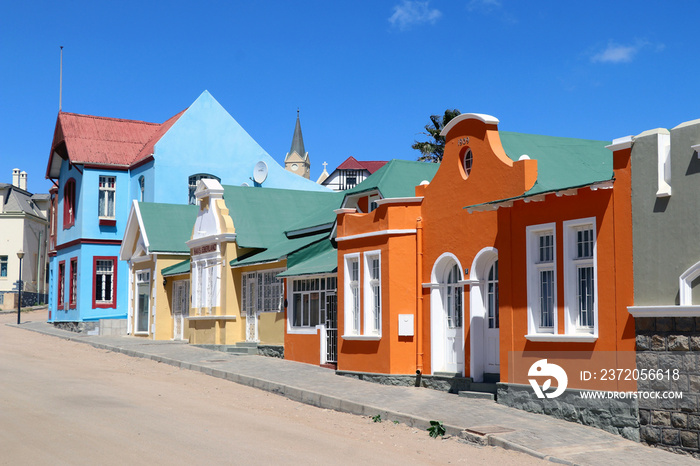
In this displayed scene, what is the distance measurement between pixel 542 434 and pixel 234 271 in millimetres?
15183

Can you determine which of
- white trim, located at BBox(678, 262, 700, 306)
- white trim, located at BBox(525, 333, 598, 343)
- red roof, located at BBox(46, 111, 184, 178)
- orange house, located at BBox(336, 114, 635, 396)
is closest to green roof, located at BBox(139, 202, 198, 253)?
red roof, located at BBox(46, 111, 184, 178)

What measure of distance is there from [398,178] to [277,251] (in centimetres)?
464

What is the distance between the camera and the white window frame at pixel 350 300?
1902 centimetres

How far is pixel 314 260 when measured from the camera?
73.5 feet

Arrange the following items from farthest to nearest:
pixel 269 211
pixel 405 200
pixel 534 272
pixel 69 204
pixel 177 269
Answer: pixel 69 204 < pixel 177 269 < pixel 269 211 < pixel 405 200 < pixel 534 272

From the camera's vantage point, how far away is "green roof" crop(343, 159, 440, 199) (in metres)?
21.1

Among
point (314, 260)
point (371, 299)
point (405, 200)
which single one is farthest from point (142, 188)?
point (405, 200)

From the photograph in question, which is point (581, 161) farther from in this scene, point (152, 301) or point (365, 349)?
point (152, 301)

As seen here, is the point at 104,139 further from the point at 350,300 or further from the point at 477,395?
the point at 477,395

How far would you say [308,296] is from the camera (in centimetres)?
2197

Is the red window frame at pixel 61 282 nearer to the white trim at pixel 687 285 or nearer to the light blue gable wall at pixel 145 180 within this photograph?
the light blue gable wall at pixel 145 180

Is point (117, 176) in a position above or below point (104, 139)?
below

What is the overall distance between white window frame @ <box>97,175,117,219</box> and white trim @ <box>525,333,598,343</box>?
25.7 metres

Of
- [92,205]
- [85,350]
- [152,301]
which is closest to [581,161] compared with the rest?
[85,350]
